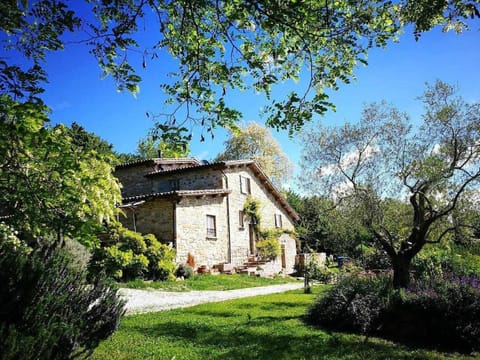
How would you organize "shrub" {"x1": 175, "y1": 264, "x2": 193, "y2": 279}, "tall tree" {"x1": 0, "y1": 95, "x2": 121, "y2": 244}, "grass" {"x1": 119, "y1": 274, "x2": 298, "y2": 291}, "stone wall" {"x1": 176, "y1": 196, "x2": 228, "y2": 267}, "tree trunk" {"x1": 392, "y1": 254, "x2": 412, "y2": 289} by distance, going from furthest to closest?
1. "stone wall" {"x1": 176, "y1": 196, "x2": 228, "y2": 267}
2. "shrub" {"x1": 175, "y1": 264, "x2": 193, "y2": 279}
3. "grass" {"x1": 119, "y1": 274, "x2": 298, "y2": 291}
4. "tree trunk" {"x1": 392, "y1": 254, "x2": 412, "y2": 289}
5. "tall tree" {"x1": 0, "y1": 95, "x2": 121, "y2": 244}

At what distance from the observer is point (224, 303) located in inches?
439

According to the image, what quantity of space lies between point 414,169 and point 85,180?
29.5ft

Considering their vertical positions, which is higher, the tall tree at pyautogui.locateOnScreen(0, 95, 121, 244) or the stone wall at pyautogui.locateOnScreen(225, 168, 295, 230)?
the stone wall at pyautogui.locateOnScreen(225, 168, 295, 230)

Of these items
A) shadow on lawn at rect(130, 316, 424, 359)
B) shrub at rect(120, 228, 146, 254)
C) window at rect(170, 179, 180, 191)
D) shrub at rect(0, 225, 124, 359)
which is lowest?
shadow on lawn at rect(130, 316, 424, 359)

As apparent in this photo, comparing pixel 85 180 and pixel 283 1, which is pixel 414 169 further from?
pixel 85 180

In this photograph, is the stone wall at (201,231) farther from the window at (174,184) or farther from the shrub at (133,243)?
the shrub at (133,243)

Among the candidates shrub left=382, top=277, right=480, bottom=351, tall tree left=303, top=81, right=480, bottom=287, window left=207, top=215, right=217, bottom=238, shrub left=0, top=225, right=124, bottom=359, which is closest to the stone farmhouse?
window left=207, top=215, right=217, bottom=238

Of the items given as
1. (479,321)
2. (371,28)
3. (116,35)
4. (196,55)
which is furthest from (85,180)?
(479,321)

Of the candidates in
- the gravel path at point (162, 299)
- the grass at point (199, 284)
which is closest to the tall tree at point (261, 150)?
the grass at point (199, 284)

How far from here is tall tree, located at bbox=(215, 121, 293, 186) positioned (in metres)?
39.8

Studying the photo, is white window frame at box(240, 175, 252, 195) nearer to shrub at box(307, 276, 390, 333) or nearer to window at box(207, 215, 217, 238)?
window at box(207, 215, 217, 238)

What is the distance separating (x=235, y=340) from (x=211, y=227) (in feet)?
50.9

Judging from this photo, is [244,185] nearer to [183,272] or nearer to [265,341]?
[183,272]

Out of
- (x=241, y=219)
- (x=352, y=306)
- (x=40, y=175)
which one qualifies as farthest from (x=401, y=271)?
(x=241, y=219)
